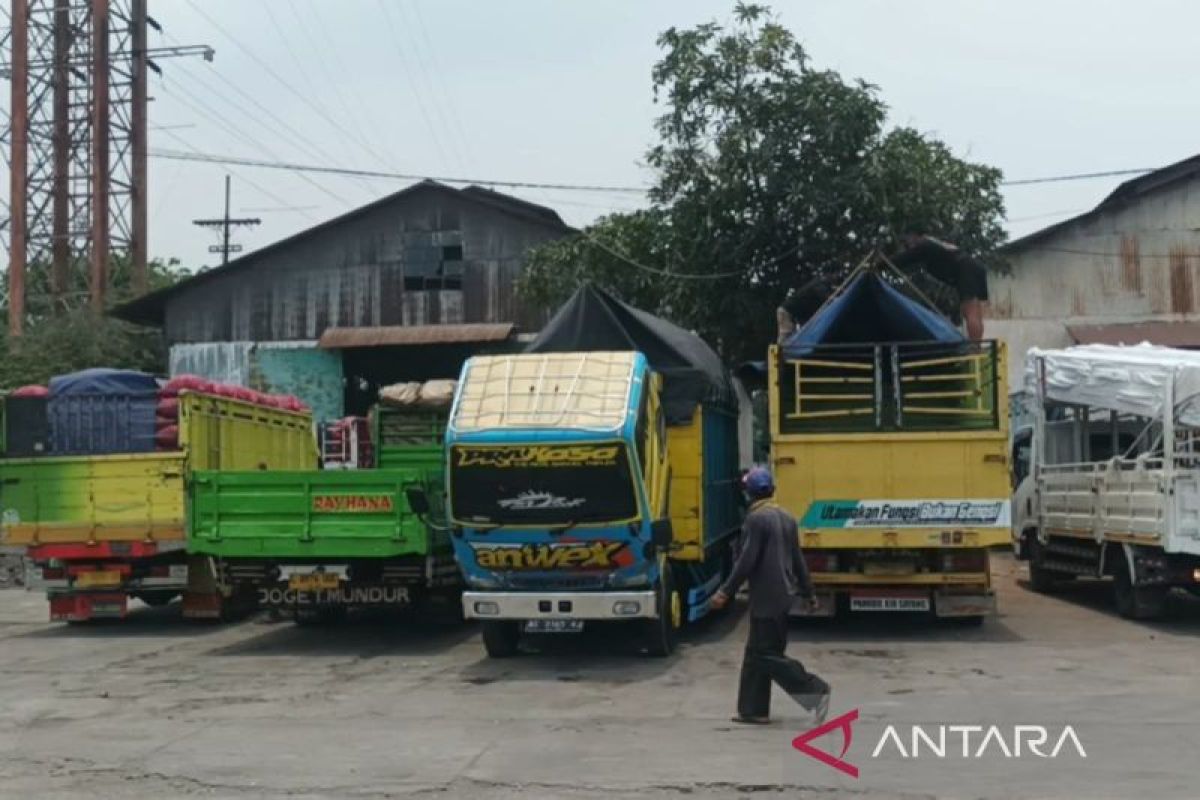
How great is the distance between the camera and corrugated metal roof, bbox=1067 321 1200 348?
27.8 m

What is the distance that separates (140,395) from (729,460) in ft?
22.9

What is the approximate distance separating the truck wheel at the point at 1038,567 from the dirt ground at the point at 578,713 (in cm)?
297

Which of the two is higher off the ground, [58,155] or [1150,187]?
[58,155]

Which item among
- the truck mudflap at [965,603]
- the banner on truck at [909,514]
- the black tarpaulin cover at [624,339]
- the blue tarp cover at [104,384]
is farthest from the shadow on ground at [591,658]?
the blue tarp cover at [104,384]

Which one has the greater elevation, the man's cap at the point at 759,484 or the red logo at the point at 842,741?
the man's cap at the point at 759,484

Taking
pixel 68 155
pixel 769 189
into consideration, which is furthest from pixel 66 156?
pixel 769 189

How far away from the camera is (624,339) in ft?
46.2

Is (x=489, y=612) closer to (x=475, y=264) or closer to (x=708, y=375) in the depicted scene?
(x=708, y=375)

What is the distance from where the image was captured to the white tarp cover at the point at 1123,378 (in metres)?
14.3

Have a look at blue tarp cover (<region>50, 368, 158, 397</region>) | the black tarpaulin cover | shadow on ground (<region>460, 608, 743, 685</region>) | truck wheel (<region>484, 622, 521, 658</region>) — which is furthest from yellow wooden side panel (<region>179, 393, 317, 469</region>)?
truck wheel (<region>484, 622, 521, 658</region>)

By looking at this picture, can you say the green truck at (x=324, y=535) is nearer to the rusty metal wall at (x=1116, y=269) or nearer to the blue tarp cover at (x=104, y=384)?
the blue tarp cover at (x=104, y=384)

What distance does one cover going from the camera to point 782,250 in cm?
2158

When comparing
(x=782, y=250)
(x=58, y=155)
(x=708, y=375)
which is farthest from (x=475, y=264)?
(x=708, y=375)

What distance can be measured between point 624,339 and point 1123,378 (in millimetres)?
5917
